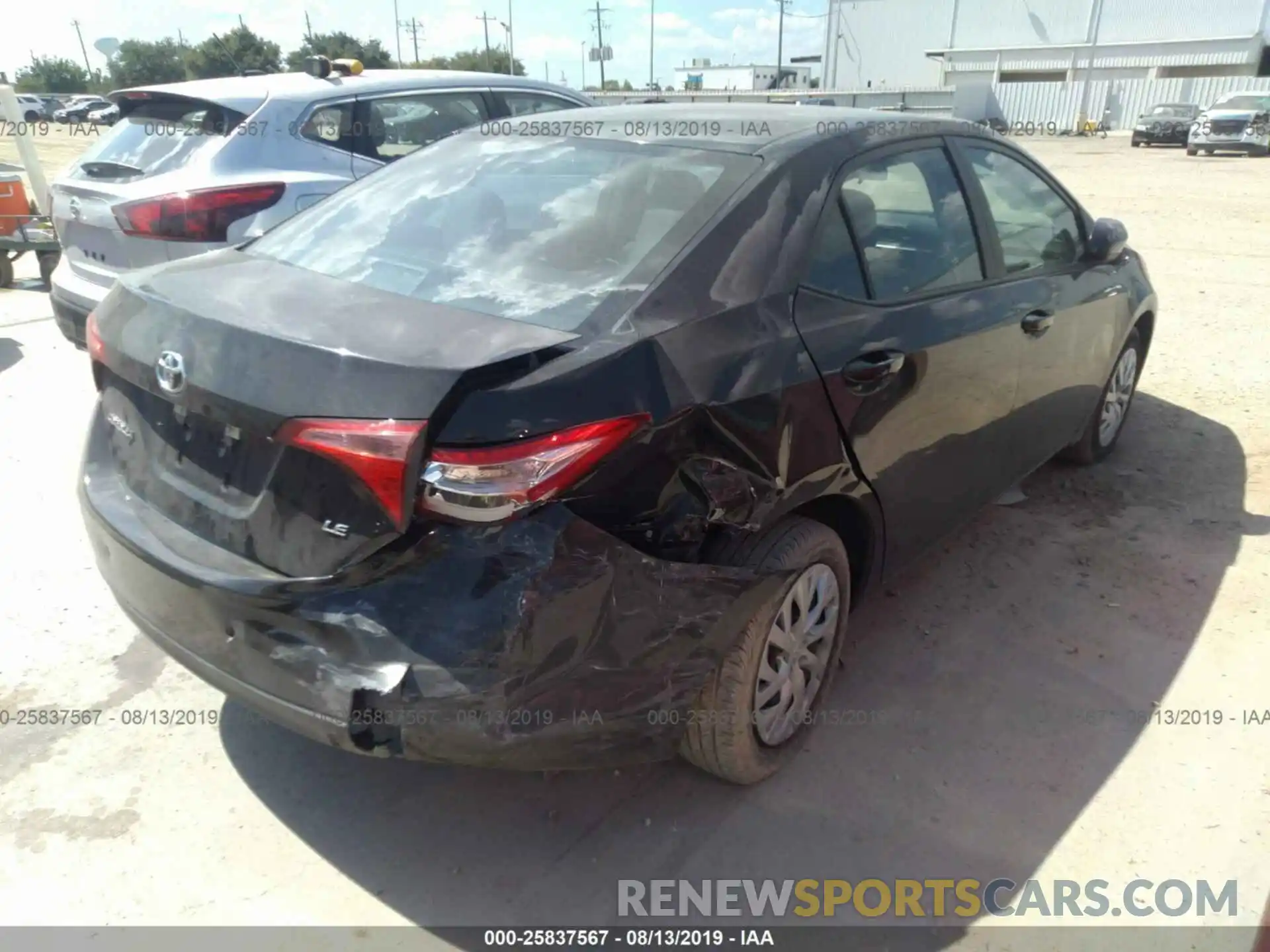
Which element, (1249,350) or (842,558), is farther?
(1249,350)

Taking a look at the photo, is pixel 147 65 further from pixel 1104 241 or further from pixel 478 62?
pixel 1104 241

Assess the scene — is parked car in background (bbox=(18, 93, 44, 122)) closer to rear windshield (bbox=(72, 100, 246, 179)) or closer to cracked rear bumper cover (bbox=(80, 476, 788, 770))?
rear windshield (bbox=(72, 100, 246, 179))

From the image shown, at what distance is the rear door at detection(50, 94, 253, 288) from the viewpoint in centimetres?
469

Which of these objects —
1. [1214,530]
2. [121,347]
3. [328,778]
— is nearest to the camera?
[121,347]

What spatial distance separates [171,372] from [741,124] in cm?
175

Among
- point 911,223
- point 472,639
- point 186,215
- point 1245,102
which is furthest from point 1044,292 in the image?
point 1245,102

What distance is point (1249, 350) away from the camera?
6.60m

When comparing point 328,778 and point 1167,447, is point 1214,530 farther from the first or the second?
point 328,778

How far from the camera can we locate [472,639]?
6.08 ft

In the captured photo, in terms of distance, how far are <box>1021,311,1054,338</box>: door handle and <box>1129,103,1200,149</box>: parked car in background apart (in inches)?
1377

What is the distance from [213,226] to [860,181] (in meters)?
3.22

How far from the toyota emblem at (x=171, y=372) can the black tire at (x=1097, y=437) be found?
376 cm

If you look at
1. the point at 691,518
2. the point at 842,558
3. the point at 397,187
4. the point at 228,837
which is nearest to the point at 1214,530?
the point at 842,558

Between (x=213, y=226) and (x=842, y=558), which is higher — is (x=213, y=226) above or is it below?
above
